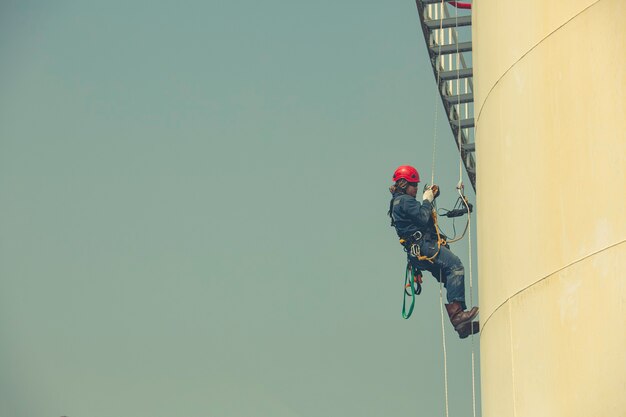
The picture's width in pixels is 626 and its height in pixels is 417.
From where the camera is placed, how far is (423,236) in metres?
22.6

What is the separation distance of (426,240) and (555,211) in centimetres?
574

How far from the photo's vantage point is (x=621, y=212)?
53.0 feet

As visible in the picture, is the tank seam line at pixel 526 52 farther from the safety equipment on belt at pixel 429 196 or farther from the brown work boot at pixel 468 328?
the brown work boot at pixel 468 328

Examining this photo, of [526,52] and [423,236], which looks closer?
[526,52]

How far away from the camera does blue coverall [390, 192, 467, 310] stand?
2210 centimetres

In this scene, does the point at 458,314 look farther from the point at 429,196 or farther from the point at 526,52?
the point at 526,52

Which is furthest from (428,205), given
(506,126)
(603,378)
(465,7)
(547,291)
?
(465,7)

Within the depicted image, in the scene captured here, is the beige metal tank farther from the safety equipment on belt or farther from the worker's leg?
the safety equipment on belt

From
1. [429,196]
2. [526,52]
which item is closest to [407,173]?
[429,196]

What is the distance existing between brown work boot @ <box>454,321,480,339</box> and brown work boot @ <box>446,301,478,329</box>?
0.06 m

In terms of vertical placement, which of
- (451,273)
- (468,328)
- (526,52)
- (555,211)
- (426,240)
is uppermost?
(526,52)

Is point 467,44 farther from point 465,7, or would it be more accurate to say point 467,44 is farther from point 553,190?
point 553,190

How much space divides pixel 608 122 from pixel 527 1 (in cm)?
272

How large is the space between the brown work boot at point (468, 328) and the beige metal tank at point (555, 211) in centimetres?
207
